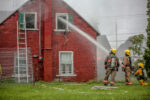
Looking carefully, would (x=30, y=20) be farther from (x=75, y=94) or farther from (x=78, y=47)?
(x=75, y=94)

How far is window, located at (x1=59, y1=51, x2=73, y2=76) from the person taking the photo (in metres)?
18.8

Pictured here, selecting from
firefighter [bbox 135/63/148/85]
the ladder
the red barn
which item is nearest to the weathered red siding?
the red barn

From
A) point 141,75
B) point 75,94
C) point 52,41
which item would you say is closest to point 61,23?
point 52,41

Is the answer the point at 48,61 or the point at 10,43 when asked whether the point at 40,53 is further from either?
the point at 10,43

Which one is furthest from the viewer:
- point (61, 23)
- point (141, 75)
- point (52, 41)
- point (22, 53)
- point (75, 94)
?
point (61, 23)

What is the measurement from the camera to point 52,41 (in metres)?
18.7

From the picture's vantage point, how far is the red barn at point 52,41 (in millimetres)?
18328

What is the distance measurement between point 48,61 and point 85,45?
307 cm

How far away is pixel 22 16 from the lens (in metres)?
18.4

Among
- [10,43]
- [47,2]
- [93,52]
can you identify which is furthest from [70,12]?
[10,43]

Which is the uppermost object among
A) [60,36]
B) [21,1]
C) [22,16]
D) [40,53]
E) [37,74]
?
[21,1]

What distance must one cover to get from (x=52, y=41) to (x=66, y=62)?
6.20 feet

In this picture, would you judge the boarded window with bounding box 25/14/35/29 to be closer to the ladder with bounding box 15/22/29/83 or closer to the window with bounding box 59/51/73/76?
the ladder with bounding box 15/22/29/83

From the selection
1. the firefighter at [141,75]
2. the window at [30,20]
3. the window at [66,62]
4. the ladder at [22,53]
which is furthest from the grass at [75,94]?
the window at [30,20]
